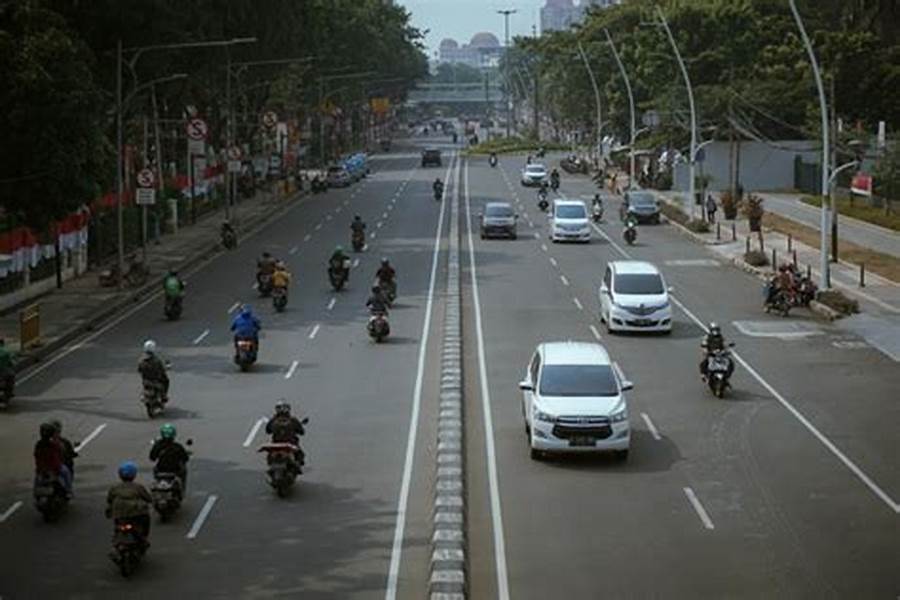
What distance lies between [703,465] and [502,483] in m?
3.15

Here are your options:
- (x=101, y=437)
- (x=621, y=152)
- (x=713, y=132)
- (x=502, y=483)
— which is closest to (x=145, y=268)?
(x=101, y=437)

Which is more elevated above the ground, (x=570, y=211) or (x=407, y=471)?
(x=570, y=211)

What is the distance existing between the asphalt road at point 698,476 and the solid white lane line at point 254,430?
11.3 ft

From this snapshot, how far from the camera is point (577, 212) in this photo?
60.9m

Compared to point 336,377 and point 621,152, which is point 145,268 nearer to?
point 336,377

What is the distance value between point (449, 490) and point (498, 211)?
43.3 meters

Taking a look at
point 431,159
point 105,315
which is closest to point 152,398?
point 105,315

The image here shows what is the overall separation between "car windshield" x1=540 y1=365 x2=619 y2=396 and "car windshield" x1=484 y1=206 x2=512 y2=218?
126ft

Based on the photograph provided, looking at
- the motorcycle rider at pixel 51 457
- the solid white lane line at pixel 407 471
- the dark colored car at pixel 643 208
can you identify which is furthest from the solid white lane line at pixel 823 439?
the dark colored car at pixel 643 208

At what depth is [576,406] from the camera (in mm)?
23062

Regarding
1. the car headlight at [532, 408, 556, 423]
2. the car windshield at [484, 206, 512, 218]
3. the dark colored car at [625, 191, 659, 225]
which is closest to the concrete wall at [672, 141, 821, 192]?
the dark colored car at [625, 191, 659, 225]

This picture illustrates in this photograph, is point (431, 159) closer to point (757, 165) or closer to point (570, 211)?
point (757, 165)

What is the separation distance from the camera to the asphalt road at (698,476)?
1728 cm

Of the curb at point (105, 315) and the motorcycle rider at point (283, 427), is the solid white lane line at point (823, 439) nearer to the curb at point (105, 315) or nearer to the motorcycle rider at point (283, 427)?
the motorcycle rider at point (283, 427)
